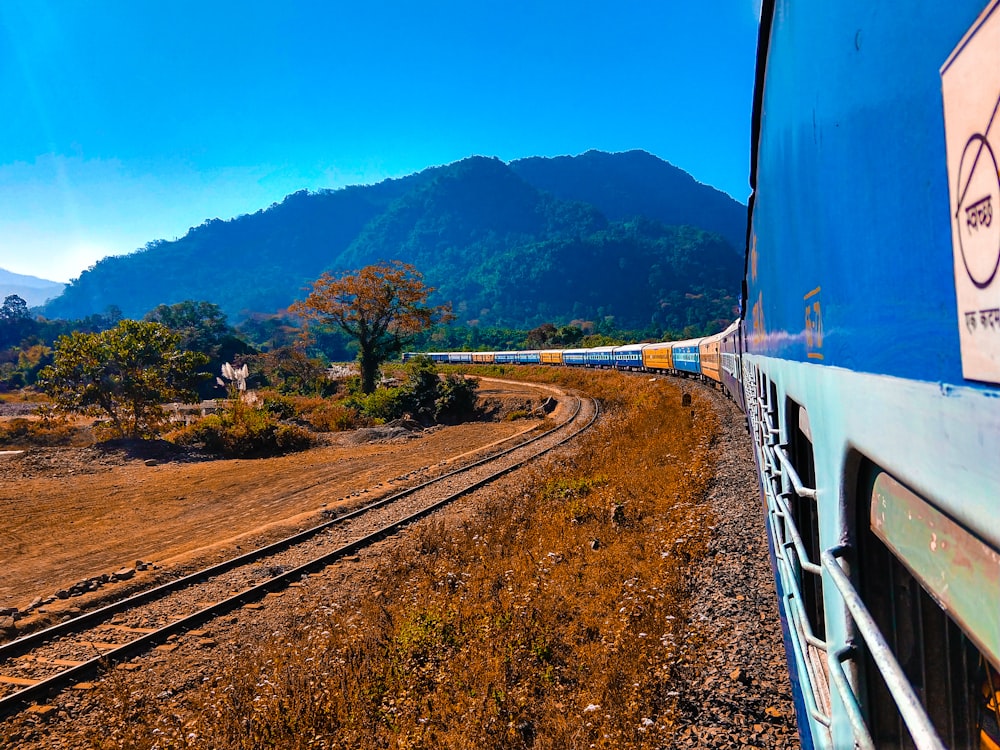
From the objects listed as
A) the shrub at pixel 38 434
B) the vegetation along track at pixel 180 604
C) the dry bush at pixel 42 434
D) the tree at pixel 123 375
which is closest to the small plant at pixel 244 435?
the tree at pixel 123 375

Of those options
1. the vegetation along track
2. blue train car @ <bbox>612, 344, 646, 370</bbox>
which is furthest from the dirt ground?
blue train car @ <bbox>612, 344, 646, 370</bbox>

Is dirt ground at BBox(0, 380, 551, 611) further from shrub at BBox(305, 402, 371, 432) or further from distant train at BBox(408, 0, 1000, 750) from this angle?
distant train at BBox(408, 0, 1000, 750)

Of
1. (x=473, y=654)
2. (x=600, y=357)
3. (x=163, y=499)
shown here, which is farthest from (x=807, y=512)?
(x=600, y=357)

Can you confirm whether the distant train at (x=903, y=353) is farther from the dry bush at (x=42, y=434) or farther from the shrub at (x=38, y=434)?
the shrub at (x=38, y=434)

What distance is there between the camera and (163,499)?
14.5 metres

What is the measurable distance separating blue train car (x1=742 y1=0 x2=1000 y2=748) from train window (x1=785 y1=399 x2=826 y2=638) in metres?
0.66

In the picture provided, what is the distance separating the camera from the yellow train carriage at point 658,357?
32594 millimetres

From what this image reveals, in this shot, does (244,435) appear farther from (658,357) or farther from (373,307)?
(658,357)

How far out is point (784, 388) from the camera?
2.96 metres

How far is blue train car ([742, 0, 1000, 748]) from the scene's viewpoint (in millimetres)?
705

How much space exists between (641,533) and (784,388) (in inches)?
245

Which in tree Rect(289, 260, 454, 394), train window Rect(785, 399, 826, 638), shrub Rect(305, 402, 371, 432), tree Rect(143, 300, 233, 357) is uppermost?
tree Rect(143, 300, 233, 357)

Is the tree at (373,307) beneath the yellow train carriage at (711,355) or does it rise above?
above

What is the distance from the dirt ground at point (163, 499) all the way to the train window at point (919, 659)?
10136 millimetres
